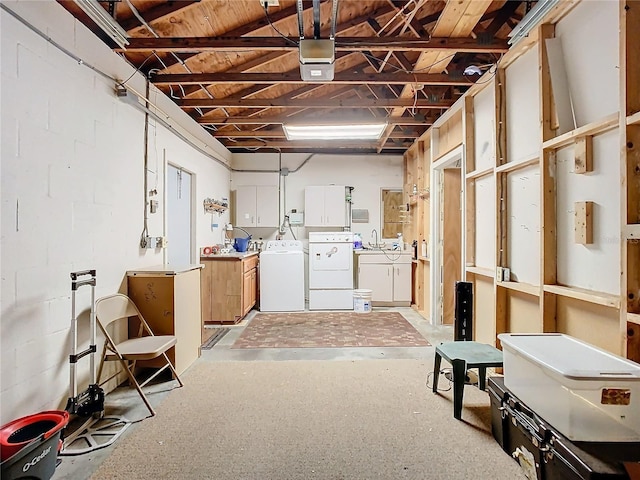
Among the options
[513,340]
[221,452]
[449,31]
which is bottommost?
[221,452]

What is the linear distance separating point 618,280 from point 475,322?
1768mm

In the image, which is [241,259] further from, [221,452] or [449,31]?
[449,31]

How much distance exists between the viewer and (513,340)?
6.28ft

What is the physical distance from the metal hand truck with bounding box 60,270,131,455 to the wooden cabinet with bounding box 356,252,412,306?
13.7ft

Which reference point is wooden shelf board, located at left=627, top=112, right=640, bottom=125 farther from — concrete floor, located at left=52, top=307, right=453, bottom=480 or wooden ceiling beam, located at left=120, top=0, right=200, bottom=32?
wooden ceiling beam, located at left=120, top=0, right=200, bottom=32

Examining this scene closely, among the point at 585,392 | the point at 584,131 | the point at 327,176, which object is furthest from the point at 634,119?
the point at 327,176

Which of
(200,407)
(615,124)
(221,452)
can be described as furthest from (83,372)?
(615,124)

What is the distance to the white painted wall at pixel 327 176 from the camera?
641 cm

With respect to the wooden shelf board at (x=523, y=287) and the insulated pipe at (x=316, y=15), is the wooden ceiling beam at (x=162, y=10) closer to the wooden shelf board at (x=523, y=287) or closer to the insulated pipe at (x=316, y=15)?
the insulated pipe at (x=316, y=15)

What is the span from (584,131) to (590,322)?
1.14 m

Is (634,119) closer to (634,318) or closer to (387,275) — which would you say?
(634,318)

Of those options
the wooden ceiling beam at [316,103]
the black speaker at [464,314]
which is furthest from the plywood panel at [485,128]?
the black speaker at [464,314]

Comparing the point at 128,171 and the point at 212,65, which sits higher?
the point at 212,65

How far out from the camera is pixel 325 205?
620 centimetres
